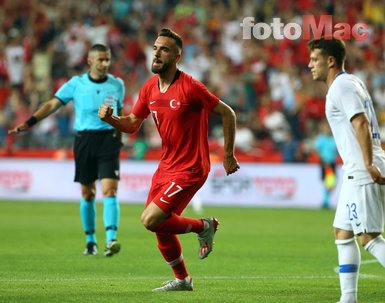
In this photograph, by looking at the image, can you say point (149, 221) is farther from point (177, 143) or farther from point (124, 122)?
point (124, 122)

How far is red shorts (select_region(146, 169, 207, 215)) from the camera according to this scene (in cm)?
933

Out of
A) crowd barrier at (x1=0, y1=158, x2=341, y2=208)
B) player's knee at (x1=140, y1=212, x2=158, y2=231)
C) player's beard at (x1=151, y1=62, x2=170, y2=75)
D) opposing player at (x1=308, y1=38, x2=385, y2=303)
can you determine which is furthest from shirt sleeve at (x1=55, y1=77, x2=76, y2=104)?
crowd barrier at (x1=0, y1=158, x2=341, y2=208)

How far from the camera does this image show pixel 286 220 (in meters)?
20.5

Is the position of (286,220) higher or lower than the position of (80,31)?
lower

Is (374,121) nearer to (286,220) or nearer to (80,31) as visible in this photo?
(286,220)

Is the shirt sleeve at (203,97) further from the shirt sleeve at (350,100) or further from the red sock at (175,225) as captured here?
the shirt sleeve at (350,100)

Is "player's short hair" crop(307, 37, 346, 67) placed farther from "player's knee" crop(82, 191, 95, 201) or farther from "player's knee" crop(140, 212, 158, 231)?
"player's knee" crop(82, 191, 95, 201)

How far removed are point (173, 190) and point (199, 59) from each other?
1847 cm

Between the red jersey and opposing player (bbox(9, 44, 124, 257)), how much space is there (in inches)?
152

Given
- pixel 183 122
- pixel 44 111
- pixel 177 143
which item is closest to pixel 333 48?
pixel 183 122

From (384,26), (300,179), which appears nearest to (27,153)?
(300,179)

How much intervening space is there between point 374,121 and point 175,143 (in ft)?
6.80

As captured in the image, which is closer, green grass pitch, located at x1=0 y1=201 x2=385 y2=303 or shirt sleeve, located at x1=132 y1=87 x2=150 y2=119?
green grass pitch, located at x1=0 y1=201 x2=385 y2=303

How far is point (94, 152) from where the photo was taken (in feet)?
44.3
